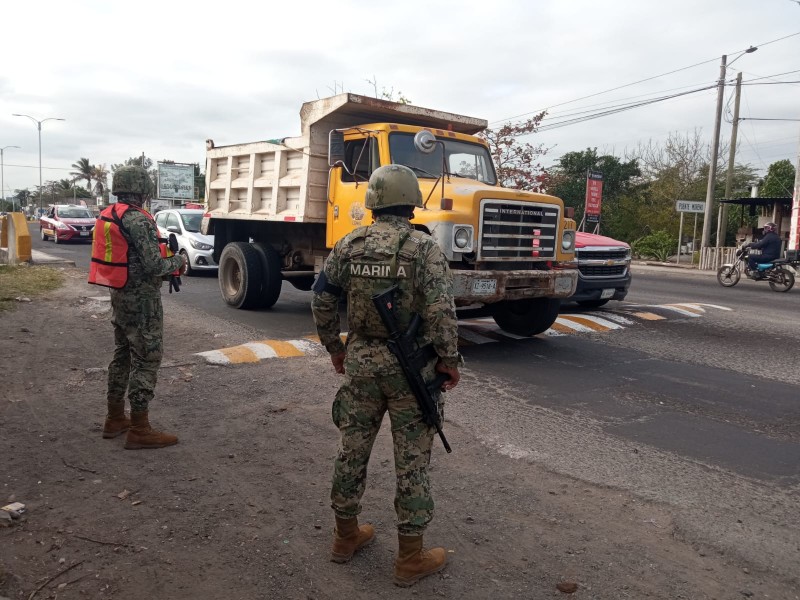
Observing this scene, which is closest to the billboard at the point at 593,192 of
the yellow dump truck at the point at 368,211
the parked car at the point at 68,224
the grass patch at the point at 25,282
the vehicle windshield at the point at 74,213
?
the yellow dump truck at the point at 368,211

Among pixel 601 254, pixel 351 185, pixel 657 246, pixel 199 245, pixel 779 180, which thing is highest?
pixel 779 180

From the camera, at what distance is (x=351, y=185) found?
812 centimetres

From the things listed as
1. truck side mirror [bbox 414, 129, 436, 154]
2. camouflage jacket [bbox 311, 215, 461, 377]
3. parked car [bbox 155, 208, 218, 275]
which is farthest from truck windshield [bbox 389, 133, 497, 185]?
parked car [bbox 155, 208, 218, 275]

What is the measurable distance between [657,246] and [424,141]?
82.3ft

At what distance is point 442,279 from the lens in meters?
2.99

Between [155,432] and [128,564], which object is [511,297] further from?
[128,564]

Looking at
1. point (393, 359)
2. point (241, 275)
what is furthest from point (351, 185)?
point (393, 359)

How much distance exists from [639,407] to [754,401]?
3.69ft

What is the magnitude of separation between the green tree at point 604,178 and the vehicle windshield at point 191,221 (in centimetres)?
2330

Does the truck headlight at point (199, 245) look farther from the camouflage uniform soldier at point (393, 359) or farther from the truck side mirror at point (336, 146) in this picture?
the camouflage uniform soldier at point (393, 359)

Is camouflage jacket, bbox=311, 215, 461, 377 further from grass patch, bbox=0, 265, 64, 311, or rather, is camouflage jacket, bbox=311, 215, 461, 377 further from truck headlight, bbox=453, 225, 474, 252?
grass patch, bbox=0, 265, 64, 311

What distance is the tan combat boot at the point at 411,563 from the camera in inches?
116

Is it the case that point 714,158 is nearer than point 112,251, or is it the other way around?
point 112,251

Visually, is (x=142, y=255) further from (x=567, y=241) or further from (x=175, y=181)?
(x=175, y=181)
